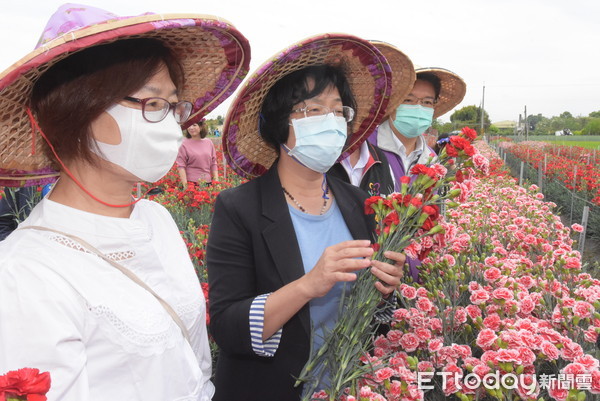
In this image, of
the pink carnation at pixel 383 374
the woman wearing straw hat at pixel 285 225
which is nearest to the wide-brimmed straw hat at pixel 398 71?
the woman wearing straw hat at pixel 285 225

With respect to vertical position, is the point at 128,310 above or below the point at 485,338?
above

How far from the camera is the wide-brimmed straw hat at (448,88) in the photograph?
346cm

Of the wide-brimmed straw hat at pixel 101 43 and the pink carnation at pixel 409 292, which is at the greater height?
the wide-brimmed straw hat at pixel 101 43

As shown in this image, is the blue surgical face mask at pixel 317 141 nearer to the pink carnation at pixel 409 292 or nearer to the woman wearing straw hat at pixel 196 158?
the pink carnation at pixel 409 292

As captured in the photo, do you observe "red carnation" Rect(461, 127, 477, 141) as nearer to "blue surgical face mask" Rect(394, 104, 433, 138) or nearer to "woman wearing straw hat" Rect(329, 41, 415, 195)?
"woman wearing straw hat" Rect(329, 41, 415, 195)

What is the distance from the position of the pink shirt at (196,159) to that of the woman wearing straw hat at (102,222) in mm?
4467

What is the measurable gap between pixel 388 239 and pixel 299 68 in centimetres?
80

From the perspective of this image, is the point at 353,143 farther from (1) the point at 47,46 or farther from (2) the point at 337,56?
(1) the point at 47,46

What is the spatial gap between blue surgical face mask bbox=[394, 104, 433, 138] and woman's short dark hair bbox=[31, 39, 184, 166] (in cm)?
242

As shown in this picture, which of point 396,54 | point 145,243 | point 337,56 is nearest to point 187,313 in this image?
point 145,243

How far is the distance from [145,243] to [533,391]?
117cm

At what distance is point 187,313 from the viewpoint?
132 cm

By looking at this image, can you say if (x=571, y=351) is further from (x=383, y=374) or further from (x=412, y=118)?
(x=412, y=118)

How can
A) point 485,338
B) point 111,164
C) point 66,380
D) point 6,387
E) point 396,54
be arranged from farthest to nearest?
point 396,54 < point 485,338 < point 111,164 < point 66,380 < point 6,387
